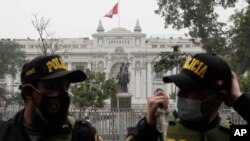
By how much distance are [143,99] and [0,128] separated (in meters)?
60.8

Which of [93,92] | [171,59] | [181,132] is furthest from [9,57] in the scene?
[181,132]

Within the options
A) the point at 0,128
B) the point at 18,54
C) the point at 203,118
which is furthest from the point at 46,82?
the point at 18,54

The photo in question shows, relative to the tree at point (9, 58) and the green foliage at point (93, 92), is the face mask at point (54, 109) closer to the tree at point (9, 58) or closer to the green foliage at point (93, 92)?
the green foliage at point (93, 92)

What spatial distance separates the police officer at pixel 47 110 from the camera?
2426 mm

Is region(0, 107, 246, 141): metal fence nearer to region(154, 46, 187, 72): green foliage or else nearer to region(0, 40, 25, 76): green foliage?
region(154, 46, 187, 72): green foliage

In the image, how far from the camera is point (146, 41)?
212 ft

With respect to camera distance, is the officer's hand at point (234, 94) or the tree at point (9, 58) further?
the tree at point (9, 58)

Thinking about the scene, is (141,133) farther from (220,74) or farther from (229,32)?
(229,32)

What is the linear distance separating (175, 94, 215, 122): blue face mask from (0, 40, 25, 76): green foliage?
4271 cm

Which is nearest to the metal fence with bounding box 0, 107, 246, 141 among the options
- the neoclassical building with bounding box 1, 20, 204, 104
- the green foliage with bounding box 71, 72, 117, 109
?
the green foliage with bounding box 71, 72, 117, 109

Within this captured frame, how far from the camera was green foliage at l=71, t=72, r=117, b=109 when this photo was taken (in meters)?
23.8

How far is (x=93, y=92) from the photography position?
2423cm

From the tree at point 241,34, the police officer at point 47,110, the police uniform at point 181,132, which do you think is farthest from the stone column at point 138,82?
the police uniform at point 181,132

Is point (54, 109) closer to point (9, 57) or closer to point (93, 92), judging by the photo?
point (93, 92)
